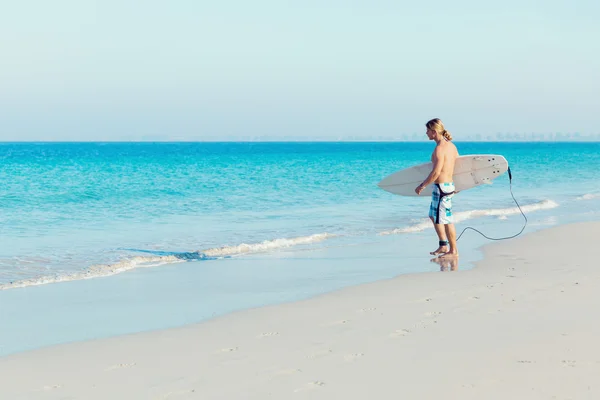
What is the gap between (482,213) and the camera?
614 inches

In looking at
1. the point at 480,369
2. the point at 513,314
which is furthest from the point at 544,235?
the point at 480,369

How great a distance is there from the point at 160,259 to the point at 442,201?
12.5ft

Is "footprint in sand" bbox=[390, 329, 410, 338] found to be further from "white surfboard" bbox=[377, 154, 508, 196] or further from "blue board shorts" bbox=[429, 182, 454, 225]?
"white surfboard" bbox=[377, 154, 508, 196]

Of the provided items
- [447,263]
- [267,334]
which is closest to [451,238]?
[447,263]

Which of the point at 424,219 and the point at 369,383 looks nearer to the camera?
the point at 369,383

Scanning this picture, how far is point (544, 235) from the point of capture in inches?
442

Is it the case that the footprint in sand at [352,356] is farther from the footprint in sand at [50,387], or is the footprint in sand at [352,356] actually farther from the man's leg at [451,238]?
the man's leg at [451,238]

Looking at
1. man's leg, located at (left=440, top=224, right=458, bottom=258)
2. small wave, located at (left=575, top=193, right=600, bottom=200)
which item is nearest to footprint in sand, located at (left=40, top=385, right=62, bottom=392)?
man's leg, located at (left=440, top=224, right=458, bottom=258)

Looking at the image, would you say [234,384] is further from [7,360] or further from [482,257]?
[482,257]

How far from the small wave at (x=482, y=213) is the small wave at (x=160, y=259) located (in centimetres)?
162

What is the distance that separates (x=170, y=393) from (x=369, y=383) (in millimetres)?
1138

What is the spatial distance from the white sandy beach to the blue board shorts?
2131mm

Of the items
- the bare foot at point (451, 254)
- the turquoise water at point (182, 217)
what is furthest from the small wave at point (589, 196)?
the bare foot at point (451, 254)

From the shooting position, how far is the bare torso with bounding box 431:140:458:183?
866cm
